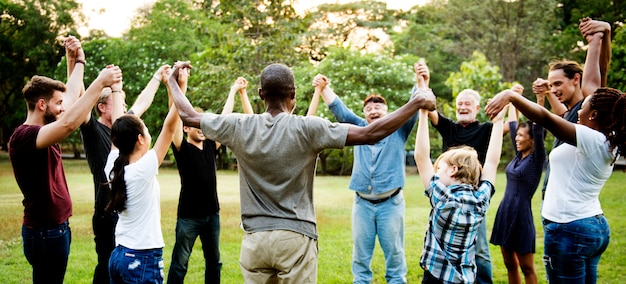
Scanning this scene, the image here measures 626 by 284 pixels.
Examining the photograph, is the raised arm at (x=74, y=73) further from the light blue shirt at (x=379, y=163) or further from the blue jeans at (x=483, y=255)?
the blue jeans at (x=483, y=255)

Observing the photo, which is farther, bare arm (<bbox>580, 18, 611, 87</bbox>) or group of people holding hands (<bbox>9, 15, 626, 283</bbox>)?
bare arm (<bbox>580, 18, 611, 87</bbox>)

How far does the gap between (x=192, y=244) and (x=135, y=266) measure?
1.65 metres

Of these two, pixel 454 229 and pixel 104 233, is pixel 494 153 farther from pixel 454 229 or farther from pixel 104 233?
pixel 104 233

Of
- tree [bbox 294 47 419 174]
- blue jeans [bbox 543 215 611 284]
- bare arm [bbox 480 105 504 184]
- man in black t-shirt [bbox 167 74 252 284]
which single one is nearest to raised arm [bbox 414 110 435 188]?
bare arm [bbox 480 105 504 184]

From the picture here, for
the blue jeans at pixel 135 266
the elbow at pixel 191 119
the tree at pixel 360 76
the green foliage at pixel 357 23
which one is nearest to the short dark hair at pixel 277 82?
the elbow at pixel 191 119

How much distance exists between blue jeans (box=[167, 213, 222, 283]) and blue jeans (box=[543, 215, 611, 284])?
10.5ft

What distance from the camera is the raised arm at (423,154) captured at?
3.52 meters

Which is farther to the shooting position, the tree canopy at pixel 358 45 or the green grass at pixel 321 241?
the tree canopy at pixel 358 45

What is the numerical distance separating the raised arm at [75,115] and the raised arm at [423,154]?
223cm

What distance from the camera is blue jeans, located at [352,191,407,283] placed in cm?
516

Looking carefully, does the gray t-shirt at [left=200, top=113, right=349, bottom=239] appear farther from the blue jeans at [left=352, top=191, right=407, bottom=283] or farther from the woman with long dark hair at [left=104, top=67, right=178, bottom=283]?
the blue jeans at [left=352, top=191, right=407, bottom=283]

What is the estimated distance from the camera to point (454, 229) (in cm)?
333

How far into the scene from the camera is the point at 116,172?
3545 mm

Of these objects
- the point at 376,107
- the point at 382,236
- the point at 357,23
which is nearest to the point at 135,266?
the point at 382,236
